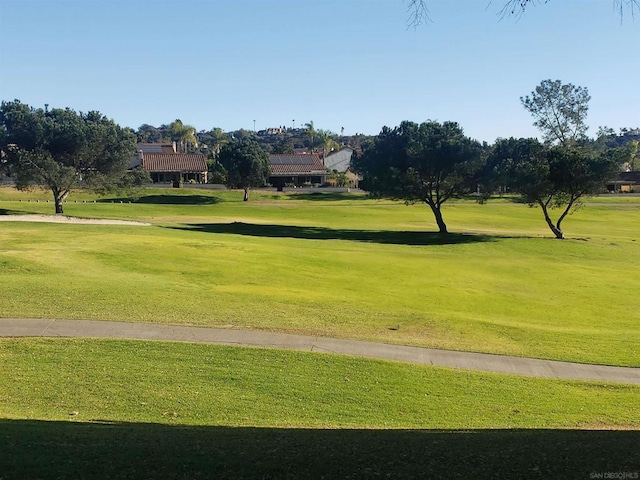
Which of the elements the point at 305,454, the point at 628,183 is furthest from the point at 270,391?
the point at 628,183

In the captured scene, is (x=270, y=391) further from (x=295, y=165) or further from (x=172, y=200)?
(x=295, y=165)

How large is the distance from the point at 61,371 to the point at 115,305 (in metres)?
6.26

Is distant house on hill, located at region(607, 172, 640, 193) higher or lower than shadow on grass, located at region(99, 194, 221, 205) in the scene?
higher

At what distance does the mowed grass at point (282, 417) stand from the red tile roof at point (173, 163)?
103260 millimetres

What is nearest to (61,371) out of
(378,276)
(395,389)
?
(395,389)

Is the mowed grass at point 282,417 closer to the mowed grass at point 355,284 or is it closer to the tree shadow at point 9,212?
the mowed grass at point 355,284

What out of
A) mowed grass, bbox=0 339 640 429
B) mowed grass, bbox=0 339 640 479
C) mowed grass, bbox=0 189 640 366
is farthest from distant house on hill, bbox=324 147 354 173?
mowed grass, bbox=0 339 640 479

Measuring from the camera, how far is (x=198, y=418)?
11.5 meters

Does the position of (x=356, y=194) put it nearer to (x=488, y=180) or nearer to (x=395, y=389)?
(x=488, y=180)

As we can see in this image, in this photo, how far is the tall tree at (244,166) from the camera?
95.0 metres

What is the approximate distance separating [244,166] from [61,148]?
3481 centimetres

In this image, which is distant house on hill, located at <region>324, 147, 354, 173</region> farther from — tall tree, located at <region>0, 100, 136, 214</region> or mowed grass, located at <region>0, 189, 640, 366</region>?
mowed grass, located at <region>0, 189, 640, 366</region>

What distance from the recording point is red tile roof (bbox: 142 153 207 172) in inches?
4540

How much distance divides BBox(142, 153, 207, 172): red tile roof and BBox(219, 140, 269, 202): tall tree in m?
21.8
